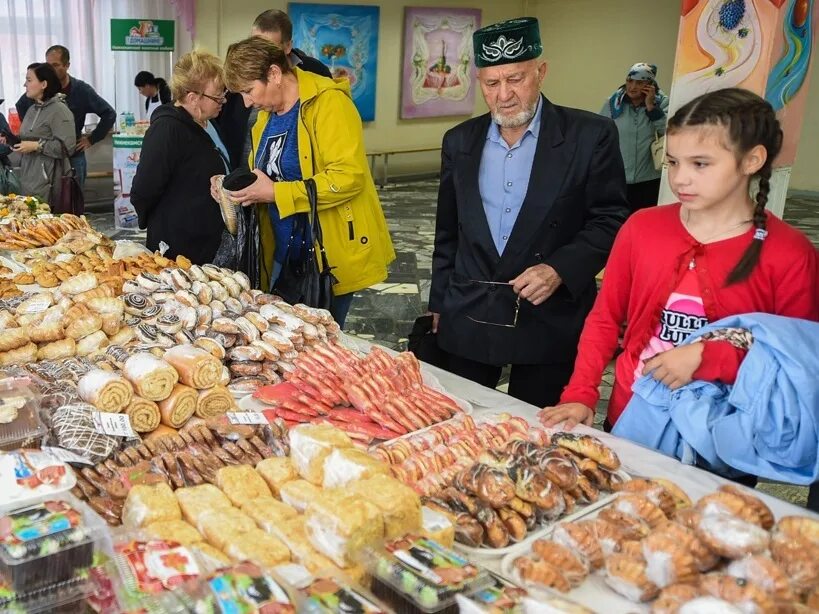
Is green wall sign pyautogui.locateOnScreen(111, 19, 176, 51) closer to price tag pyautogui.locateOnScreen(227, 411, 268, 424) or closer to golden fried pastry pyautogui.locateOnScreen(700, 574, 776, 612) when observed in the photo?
price tag pyautogui.locateOnScreen(227, 411, 268, 424)

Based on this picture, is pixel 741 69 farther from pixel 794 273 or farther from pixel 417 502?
pixel 417 502

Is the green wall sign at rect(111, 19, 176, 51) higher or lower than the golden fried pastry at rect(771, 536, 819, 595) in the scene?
higher

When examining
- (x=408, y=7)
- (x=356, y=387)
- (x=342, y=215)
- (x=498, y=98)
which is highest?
(x=408, y=7)

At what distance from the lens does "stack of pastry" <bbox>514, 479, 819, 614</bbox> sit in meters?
1.31

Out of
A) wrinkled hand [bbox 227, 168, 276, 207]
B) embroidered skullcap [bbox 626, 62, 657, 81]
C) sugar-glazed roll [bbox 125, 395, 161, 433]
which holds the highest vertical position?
embroidered skullcap [bbox 626, 62, 657, 81]

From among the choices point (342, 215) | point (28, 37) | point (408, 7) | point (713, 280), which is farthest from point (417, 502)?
point (408, 7)

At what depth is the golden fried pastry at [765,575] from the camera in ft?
4.28

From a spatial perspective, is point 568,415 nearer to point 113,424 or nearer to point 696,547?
point 696,547

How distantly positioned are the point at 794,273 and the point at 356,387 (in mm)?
1215

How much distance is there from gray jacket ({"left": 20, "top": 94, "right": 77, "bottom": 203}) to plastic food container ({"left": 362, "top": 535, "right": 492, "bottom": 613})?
6743mm

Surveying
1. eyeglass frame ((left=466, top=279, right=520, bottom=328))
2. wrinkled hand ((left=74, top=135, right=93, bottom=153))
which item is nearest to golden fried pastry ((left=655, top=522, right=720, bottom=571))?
eyeglass frame ((left=466, top=279, right=520, bottom=328))

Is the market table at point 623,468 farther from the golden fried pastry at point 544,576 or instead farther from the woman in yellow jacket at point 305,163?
the woman in yellow jacket at point 305,163

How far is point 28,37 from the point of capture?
8914 millimetres

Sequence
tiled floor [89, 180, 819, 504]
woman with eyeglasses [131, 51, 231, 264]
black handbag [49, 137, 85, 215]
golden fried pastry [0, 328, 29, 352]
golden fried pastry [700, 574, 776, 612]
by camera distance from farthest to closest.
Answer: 1. black handbag [49, 137, 85, 215]
2. tiled floor [89, 180, 819, 504]
3. woman with eyeglasses [131, 51, 231, 264]
4. golden fried pastry [0, 328, 29, 352]
5. golden fried pastry [700, 574, 776, 612]
